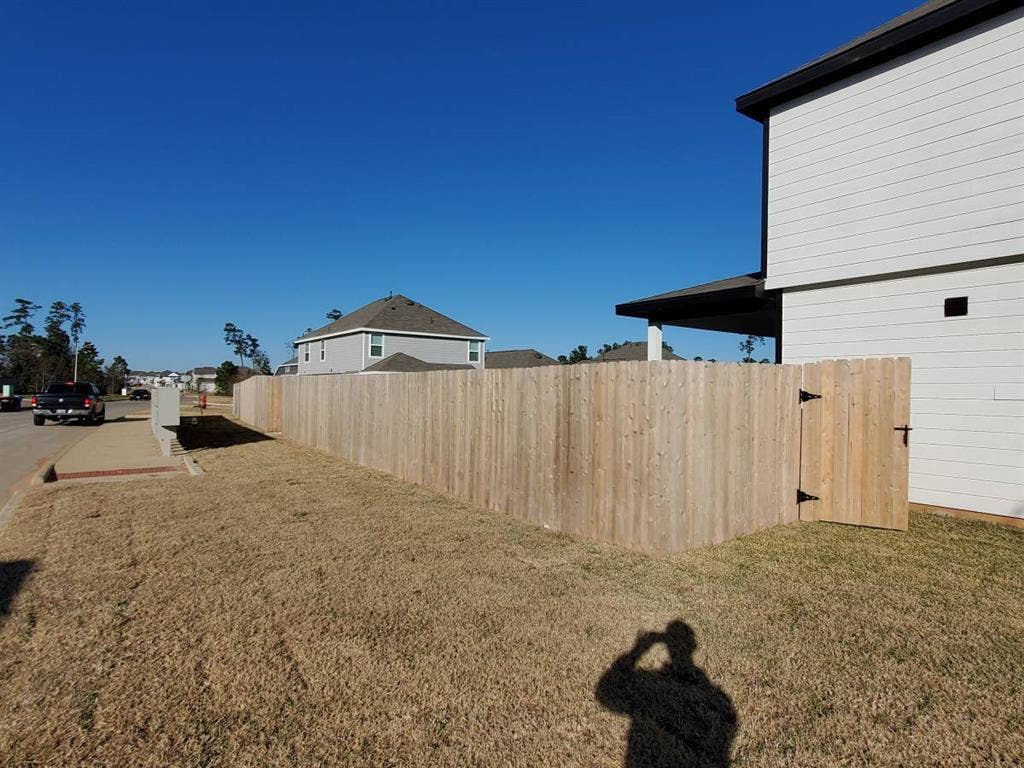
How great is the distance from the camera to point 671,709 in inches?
108

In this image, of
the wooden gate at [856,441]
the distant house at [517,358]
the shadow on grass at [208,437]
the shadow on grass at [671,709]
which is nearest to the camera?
the shadow on grass at [671,709]

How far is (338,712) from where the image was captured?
2715 mm

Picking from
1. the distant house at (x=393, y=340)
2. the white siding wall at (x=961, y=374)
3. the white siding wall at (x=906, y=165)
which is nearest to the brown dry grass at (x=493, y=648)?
the white siding wall at (x=961, y=374)

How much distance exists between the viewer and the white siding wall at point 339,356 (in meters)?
28.9

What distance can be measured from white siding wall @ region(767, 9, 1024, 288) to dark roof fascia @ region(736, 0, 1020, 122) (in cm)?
11

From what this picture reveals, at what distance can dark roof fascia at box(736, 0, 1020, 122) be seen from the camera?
255 inches

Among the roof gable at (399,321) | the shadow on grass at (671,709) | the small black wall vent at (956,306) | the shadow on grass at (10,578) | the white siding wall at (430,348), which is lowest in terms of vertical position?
the shadow on grass at (671,709)

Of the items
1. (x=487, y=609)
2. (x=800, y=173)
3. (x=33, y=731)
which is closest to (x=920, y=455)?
(x=800, y=173)

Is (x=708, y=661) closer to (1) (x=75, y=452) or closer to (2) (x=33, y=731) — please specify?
(2) (x=33, y=731)

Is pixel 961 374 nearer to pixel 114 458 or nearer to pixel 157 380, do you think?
pixel 114 458

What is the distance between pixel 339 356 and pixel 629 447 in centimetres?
2746

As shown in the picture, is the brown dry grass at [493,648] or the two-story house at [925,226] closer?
the brown dry grass at [493,648]

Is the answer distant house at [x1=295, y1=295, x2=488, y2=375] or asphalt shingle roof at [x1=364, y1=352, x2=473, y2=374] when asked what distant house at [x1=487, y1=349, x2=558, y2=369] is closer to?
distant house at [x1=295, y1=295, x2=488, y2=375]

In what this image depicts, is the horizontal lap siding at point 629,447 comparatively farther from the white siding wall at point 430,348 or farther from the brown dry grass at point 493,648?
the white siding wall at point 430,348
